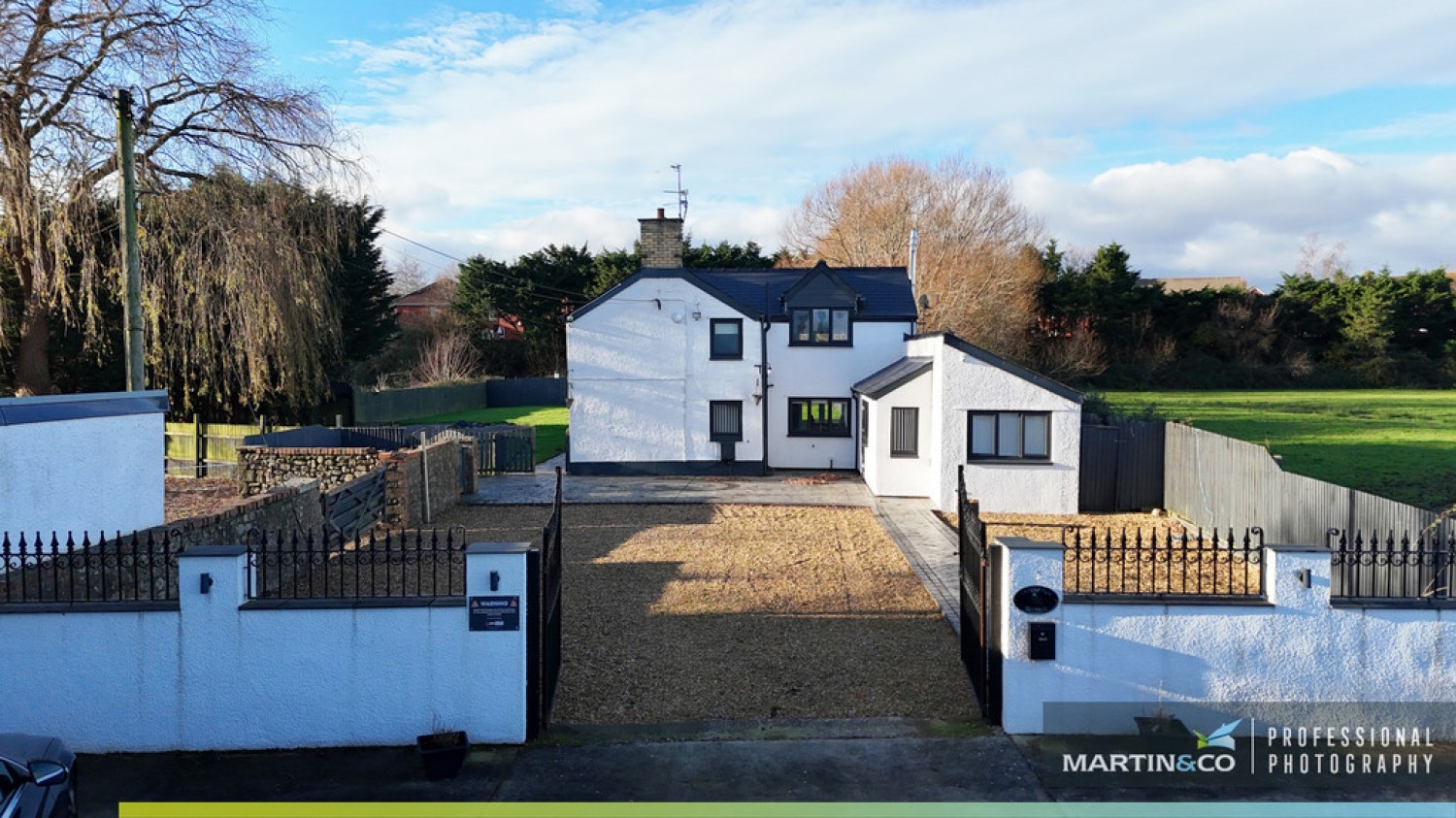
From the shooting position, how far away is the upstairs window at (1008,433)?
19281 mm

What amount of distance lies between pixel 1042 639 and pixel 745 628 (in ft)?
13.1

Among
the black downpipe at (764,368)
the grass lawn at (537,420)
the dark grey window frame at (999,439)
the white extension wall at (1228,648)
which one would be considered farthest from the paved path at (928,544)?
the grass lawn at (537,420)

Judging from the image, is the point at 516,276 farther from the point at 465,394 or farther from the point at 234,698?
the point at 234,698

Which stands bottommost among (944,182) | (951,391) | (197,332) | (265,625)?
(265,625)

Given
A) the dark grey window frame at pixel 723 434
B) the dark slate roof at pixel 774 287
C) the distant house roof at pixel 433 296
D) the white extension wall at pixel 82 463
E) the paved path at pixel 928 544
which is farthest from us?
the distant house roof at pixel 433 296

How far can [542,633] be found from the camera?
7691 mm

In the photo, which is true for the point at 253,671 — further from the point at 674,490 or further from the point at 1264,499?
the point at 674,490

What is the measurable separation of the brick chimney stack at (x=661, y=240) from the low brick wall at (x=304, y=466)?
31.7 ft

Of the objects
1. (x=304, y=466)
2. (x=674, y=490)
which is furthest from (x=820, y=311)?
(x=304, y=466)

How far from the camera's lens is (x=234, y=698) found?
23.2ft

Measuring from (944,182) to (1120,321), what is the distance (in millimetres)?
19735

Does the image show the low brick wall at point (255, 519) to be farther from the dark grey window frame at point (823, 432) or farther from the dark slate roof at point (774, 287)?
the dark grey window frame at point (823, 432)

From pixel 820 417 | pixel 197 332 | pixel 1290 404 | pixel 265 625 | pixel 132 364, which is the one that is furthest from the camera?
pixel 1290 404

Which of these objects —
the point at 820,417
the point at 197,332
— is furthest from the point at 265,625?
the point at 820,417
